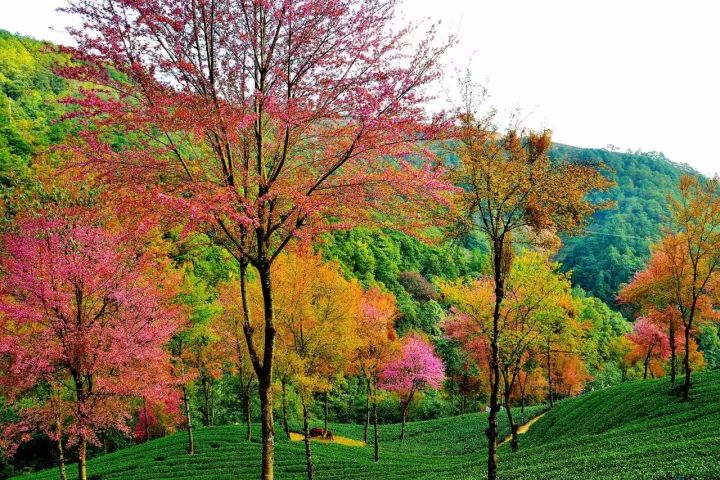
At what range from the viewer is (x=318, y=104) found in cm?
707

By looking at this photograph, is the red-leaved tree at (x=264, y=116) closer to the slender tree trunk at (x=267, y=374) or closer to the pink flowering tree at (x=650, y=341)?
the slender tree trunk at (x=267, y=374)

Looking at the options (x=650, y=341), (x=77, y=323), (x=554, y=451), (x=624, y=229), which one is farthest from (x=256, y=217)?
(x=624, y=229)

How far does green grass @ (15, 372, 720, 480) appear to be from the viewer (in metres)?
10.4

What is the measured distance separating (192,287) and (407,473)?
1270 cm

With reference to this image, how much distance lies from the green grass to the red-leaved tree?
812 cm

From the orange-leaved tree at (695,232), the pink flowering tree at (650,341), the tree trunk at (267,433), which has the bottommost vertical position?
the pink flowering tree at (650,341)

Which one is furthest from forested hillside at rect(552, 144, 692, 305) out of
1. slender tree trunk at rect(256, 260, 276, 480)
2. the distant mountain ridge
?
slender tree trunk at rect(256, 260, 276, 480)

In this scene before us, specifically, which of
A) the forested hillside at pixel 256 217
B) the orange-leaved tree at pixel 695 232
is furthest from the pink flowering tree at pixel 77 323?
the orange-leaved tree at pixel 695 232

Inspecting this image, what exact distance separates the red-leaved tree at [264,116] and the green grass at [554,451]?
8123 millimetres

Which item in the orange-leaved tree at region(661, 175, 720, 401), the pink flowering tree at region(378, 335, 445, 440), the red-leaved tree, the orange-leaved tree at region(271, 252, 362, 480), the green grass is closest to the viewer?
the red-leaved tree

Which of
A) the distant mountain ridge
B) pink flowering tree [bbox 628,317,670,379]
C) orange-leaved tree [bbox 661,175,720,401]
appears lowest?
pink flowering tree [bbox 628,317,670,379]

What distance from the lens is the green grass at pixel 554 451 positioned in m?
10.4

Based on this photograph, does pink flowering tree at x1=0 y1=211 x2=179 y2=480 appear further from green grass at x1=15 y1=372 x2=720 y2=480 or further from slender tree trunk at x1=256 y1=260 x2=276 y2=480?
green grass at x1=15 y1=372 x2=720 y2=480

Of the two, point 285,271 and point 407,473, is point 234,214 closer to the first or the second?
point 285,271
